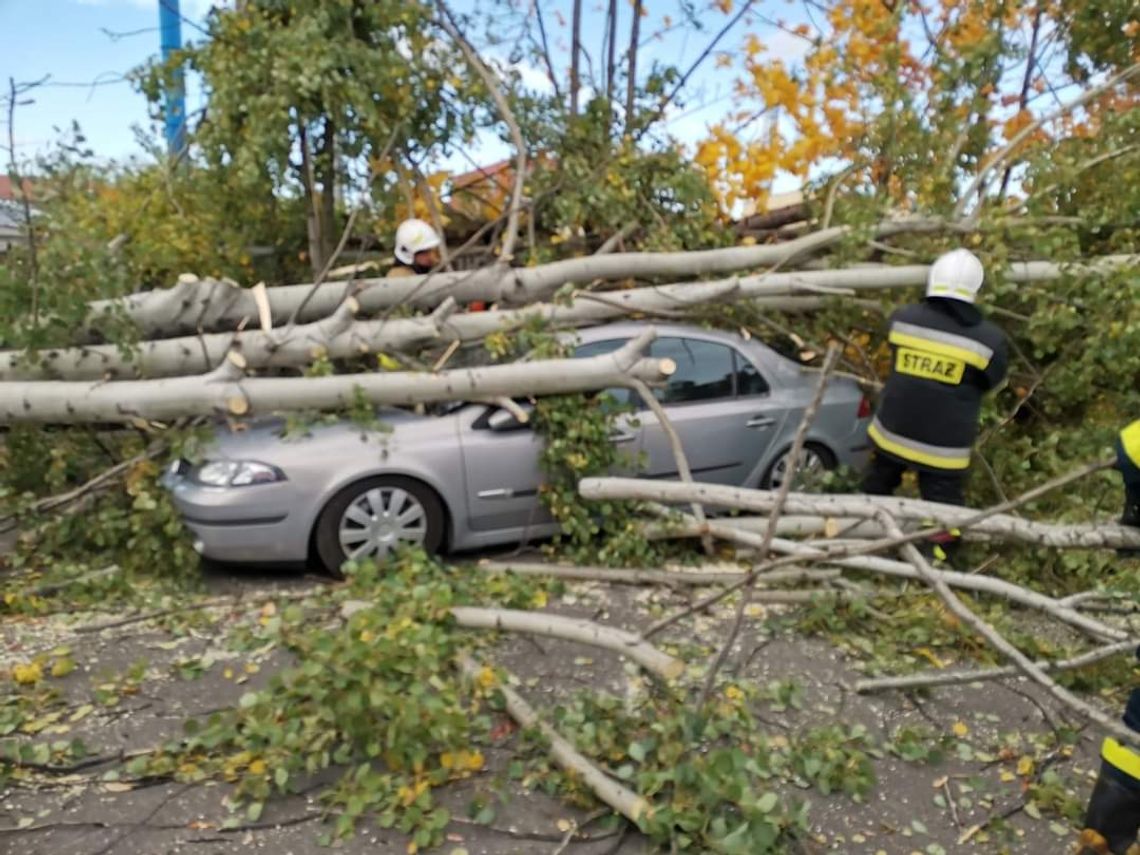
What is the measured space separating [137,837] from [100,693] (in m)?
0.88

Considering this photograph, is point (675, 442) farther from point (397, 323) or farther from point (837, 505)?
point (397, 323)

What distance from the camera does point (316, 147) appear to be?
6.87 meters

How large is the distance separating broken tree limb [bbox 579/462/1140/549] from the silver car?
836mm

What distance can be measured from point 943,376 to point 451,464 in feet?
8.51

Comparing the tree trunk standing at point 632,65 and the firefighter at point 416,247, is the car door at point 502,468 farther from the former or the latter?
the tree trunk standing at point 632,65

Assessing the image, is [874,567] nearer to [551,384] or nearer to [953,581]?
[953,581]

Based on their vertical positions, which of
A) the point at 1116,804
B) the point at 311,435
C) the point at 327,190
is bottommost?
the point at 1116,804

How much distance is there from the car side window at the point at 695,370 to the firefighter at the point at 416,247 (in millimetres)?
1858

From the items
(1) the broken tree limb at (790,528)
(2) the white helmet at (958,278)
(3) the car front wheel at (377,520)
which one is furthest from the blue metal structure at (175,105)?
(2) the white helmet at (958,278)

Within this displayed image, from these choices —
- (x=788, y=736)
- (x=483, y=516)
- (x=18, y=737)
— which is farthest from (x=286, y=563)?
(x=788, y=736)

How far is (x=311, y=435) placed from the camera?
186 inches

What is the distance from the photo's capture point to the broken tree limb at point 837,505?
3.89 meters

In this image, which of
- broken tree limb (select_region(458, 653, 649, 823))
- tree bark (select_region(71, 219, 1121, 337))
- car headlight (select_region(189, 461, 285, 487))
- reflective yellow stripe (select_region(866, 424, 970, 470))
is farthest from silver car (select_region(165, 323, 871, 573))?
broken tree limb (select_region(458, 653, 649, 823))

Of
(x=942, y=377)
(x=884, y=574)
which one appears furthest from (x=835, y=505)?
(x=942, y=377)
